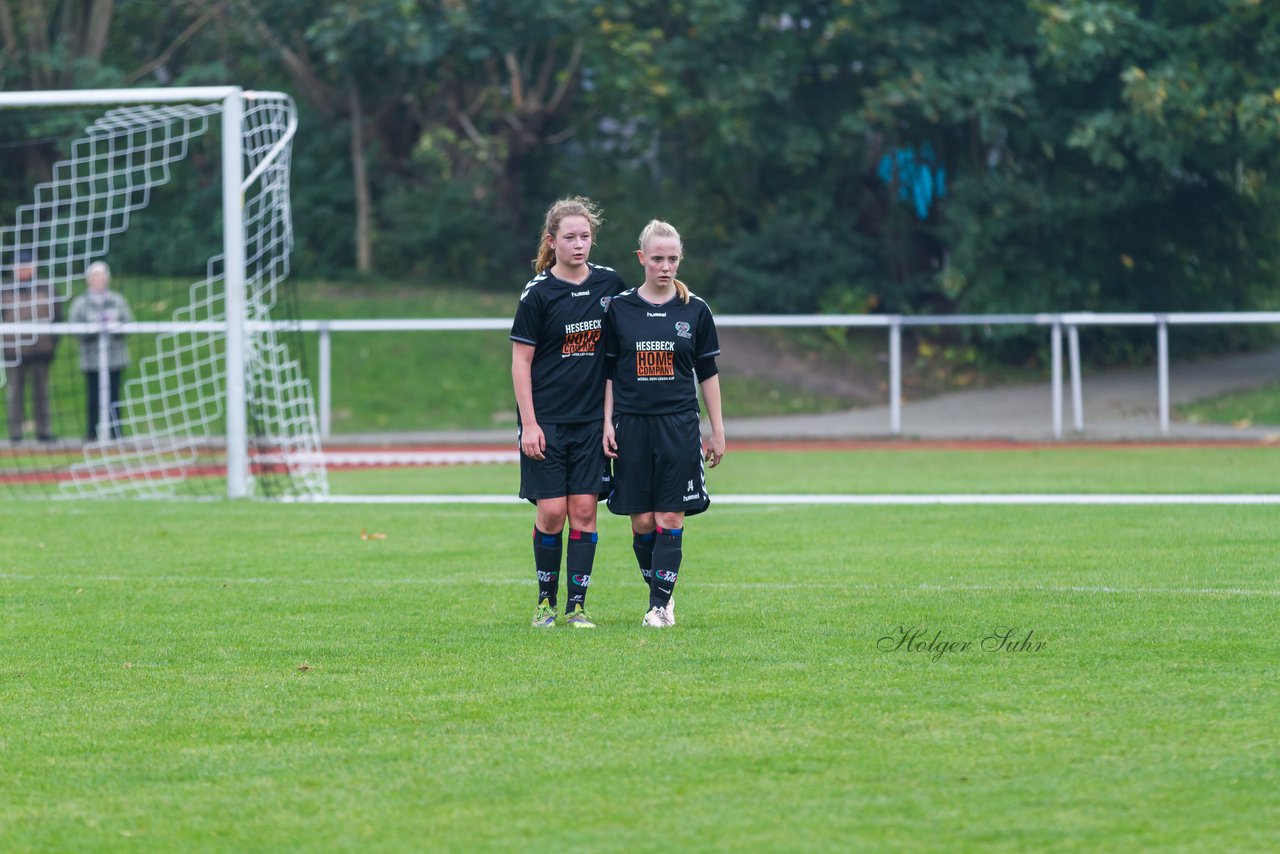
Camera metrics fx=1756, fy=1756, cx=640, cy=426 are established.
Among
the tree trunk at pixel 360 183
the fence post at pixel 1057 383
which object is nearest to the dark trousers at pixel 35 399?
the tree trunk at pixel 360 183

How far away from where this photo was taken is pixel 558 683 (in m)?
5.82

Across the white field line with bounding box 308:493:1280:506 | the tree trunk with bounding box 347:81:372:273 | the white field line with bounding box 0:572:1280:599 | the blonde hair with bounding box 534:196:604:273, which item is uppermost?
the tree trunk with bounding box 347:81:372:273

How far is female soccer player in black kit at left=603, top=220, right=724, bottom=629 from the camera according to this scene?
705 cm

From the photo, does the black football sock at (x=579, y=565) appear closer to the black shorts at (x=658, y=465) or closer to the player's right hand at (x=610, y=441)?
the black shorts at (x=658, y=465)

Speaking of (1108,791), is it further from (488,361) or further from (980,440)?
(488,361)

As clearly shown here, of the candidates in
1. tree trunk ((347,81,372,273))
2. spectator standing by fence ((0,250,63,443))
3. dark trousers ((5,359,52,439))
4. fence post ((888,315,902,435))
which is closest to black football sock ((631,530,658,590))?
spectator standing by fence ((0,250,63,443))

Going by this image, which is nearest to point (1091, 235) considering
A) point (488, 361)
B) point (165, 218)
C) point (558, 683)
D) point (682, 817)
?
point (488, 361)

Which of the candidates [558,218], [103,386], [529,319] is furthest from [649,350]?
[103,386]

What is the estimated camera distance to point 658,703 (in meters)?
5.44

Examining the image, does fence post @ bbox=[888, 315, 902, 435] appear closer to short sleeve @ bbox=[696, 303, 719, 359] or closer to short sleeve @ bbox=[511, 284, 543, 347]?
short sleeve @ bbox=[696, 303, 719, 359]

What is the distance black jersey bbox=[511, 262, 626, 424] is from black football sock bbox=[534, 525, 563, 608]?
508 mm

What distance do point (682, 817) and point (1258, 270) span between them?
23.2 m

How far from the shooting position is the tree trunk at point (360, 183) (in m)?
28.2

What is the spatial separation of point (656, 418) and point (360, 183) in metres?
22.0
